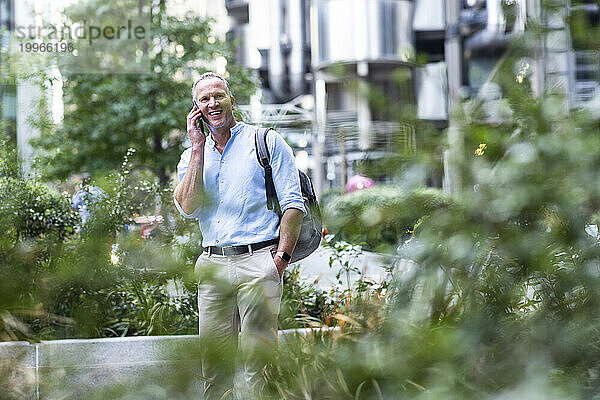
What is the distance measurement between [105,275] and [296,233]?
2.06 metres

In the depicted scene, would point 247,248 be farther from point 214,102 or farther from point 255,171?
point 214,102

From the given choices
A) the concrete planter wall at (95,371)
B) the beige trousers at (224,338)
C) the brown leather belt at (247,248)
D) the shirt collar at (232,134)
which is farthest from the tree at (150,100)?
the concrete planter wall at (95,371)

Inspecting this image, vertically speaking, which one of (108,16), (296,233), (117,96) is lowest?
(296,233)

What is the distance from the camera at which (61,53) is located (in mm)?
11562

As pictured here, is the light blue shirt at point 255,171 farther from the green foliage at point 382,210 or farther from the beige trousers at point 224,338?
the green foliage at point 382,210

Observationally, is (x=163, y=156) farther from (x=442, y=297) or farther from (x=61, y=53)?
(x=442, y=297)

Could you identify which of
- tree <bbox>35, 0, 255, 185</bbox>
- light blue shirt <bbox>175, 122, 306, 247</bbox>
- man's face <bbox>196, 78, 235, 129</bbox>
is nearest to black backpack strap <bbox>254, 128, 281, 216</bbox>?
light blue shirt <bbox>175, 122, 306, 247</bbox>

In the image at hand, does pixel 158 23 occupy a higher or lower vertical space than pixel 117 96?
higher

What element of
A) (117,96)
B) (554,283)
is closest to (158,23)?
(117,96)

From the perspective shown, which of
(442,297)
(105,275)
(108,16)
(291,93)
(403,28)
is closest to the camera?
(105,275)

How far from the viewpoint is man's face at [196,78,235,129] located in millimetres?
2836

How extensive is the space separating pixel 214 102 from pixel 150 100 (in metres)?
10.4

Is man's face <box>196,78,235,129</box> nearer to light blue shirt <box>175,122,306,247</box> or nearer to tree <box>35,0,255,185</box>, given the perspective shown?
light blue shirt <box>175,122,306,247</box>

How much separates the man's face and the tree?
31.1ft
